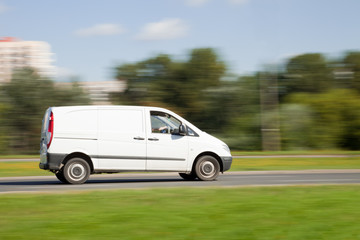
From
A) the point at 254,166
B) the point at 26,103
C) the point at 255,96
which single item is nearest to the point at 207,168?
the point at 254,166

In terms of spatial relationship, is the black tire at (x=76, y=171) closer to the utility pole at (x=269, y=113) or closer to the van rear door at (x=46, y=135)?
the van rear door at (x=46, y=135)

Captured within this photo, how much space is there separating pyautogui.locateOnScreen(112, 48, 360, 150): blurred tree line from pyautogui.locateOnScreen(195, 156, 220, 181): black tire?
81.3 feet

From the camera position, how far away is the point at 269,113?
41.1 meters

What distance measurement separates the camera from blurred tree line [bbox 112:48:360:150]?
140 ft

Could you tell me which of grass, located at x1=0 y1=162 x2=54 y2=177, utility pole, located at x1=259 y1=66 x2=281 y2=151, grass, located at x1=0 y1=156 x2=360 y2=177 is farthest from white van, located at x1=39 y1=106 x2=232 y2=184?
utility pole, located at x1=259 y1=66 x2=281 y2=151

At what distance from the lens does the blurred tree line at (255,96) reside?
42688mm

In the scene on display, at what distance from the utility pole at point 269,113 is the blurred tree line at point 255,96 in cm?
8

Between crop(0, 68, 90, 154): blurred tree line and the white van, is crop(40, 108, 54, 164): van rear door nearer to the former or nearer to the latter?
the white van

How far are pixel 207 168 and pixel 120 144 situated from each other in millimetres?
2301

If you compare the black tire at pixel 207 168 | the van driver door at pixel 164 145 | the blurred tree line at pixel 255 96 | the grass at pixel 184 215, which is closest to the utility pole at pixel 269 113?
the blurred tree line at pixel 255 96

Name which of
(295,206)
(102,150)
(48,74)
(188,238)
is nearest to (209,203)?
(295,206)

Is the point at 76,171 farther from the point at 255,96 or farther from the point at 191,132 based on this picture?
the point at 255,96

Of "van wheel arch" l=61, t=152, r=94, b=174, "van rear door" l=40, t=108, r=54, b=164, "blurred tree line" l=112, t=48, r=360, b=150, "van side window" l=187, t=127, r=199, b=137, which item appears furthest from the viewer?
"blurred tree line" l=112, t=48, r=360, b=150

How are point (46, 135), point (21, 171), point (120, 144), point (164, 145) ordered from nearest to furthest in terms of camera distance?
point (46, 135) < point (120, 144) < point (164, 145) < point (21, 171)
